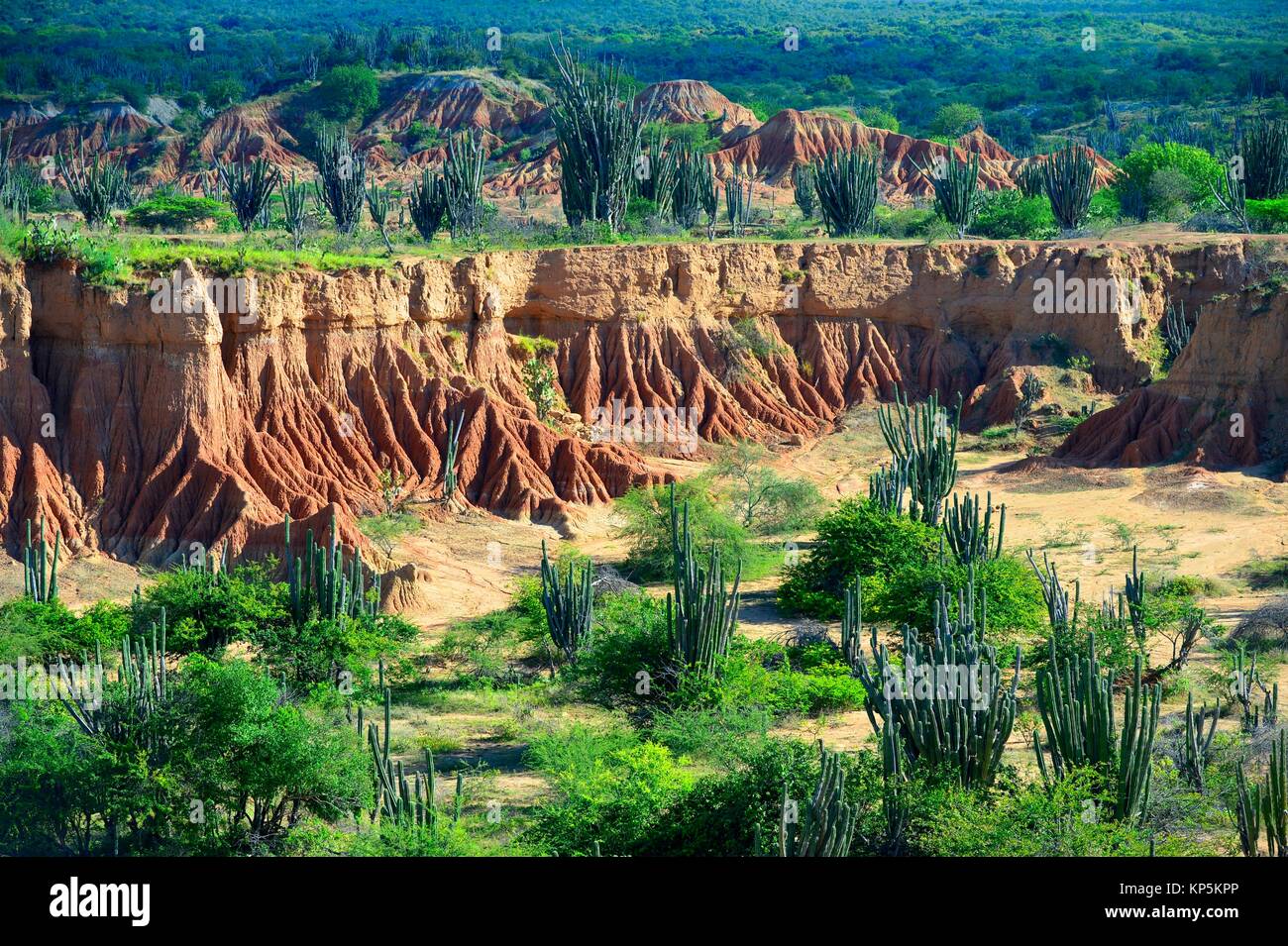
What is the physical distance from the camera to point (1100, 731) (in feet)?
59.9

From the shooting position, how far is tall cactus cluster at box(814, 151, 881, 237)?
5122cm

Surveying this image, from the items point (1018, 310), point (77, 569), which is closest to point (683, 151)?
point (1018, 310)

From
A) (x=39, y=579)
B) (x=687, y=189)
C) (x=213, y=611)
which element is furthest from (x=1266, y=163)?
(x=39, y=579)

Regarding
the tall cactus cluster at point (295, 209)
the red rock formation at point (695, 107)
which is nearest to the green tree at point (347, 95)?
the red rock formation at point (695, 107)

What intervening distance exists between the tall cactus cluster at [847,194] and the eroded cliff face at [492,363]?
3955 mm

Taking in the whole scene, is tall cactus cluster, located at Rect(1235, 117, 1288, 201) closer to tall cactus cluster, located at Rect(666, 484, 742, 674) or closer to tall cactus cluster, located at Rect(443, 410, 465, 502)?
tall cactus cluster, located at Rect(443, 410, 465, 502)

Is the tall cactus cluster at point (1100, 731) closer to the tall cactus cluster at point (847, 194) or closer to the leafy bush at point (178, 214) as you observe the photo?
the tall cactus cluster at point (847, 194)

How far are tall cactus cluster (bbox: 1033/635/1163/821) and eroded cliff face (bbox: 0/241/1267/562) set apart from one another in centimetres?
1567

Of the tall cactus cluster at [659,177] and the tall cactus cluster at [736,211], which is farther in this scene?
the tall cactus cluster at [736,211]

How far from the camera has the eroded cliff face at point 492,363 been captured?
108ft

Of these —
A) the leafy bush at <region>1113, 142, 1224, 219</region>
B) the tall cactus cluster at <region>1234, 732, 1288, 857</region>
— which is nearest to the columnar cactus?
the tall cactus cluster at <region>1234, 732, 1288, 857</region>

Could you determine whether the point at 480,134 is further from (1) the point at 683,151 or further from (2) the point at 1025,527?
(2) the point at 1025,527

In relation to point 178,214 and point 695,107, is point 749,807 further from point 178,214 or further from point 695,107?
point 695,107

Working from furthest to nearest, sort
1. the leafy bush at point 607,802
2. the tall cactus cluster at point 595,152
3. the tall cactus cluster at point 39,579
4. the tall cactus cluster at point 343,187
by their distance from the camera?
the tall cactus cluster at point 343,187
the tall cactus cluster at point 595,152
the tall cactus cluster at point 39,579
the leafy bush at point 607,802
